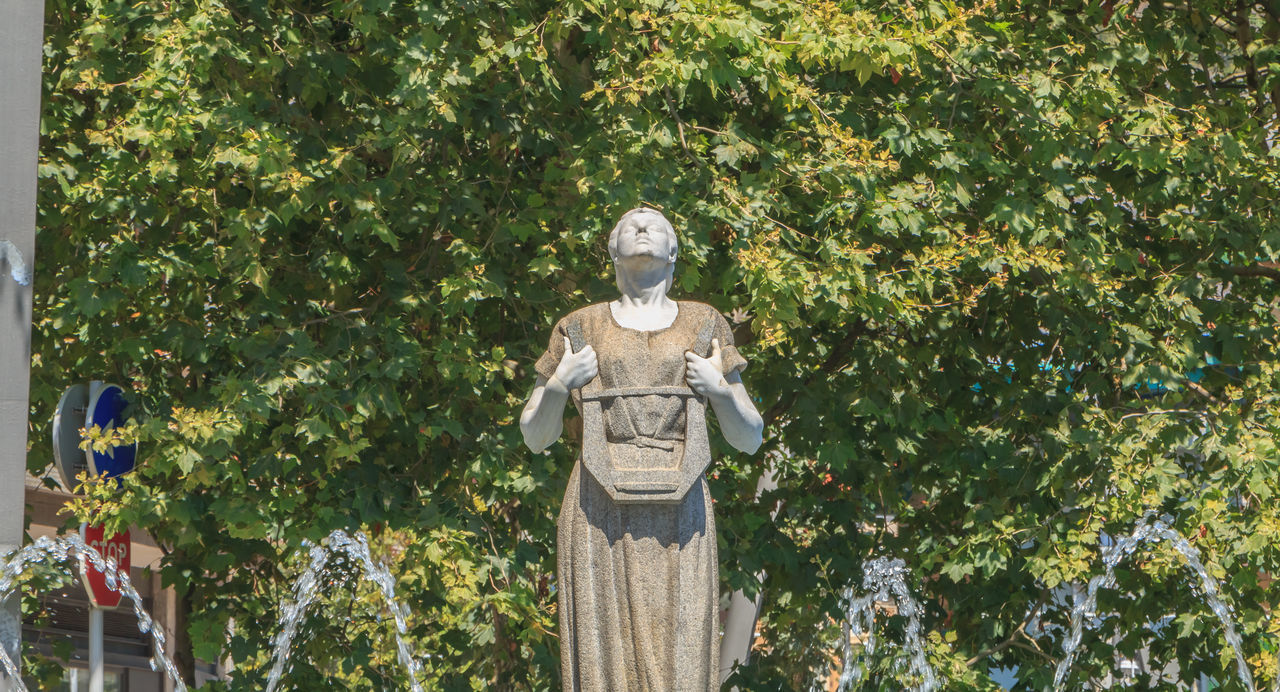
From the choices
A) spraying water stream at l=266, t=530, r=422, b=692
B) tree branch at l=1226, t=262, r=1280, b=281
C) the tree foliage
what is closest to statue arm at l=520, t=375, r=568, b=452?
the tree foliage

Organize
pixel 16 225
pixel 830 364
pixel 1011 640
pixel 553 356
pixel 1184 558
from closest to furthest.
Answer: pixel 553 356 → pixel 16 225 → pixel 1184 558 → pixel 1011 640 → pixel 830 364

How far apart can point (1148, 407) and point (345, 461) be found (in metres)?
4.73

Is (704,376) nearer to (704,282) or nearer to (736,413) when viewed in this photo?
(736,413)

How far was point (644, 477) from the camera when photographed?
21.2 ft

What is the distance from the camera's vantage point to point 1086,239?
1109 cm

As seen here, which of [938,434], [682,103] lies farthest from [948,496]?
[682,103]

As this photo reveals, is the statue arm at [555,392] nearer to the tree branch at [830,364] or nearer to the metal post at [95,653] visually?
the metal post at [95,653]

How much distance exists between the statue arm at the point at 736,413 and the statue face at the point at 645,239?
19.0 inches

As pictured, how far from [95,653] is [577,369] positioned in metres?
3.94

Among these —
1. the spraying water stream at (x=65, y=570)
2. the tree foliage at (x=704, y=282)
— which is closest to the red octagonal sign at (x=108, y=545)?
the spraying water stream at (x=65, y=570)

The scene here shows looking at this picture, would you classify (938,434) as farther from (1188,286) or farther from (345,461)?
(345,461)

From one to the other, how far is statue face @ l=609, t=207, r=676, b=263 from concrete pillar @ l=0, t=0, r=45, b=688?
A: 393 centimetres

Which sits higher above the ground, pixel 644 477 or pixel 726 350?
pixel 726 350

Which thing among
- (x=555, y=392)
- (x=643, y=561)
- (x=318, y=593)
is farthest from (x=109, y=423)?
(x=643, y=561)
